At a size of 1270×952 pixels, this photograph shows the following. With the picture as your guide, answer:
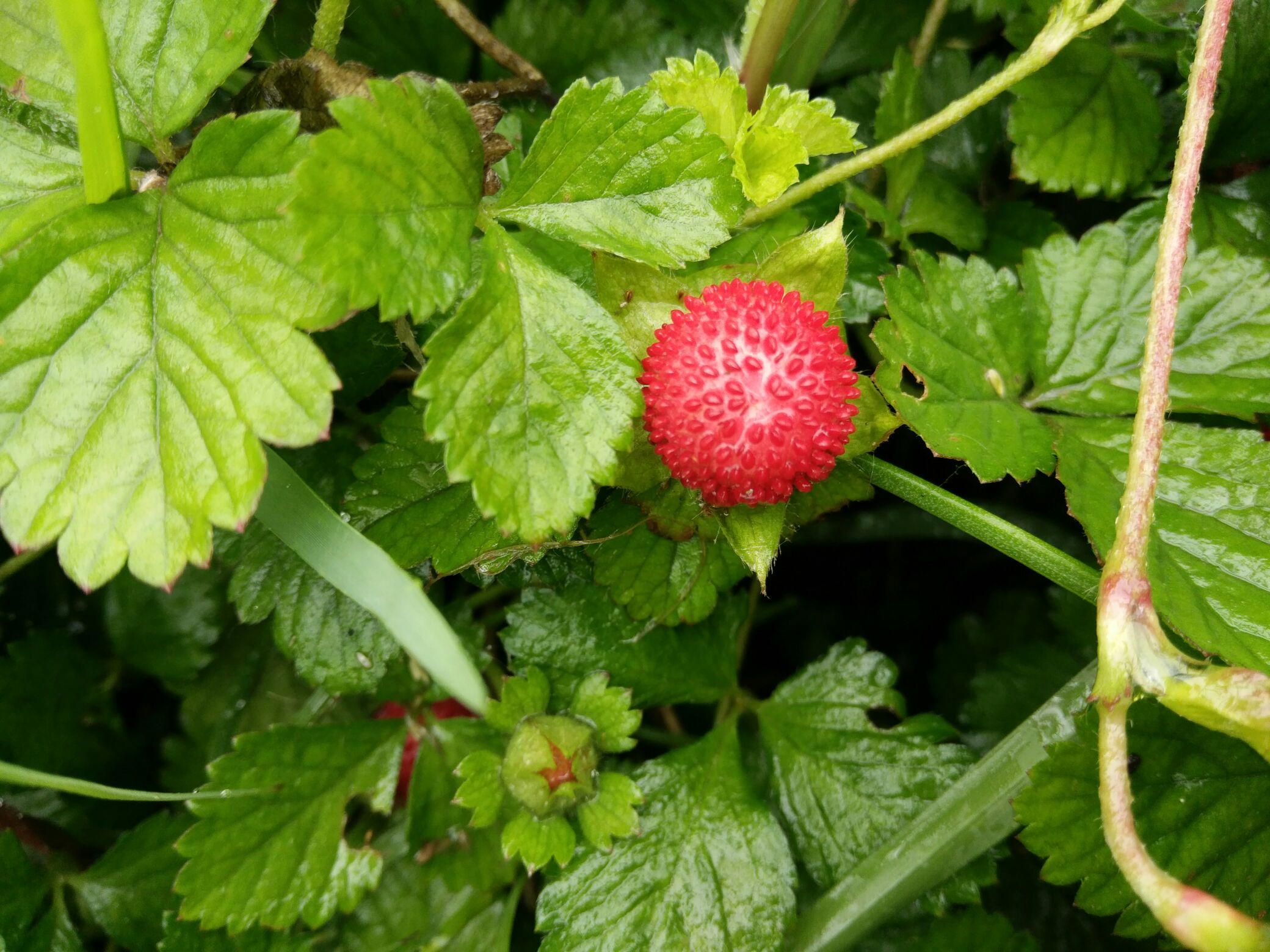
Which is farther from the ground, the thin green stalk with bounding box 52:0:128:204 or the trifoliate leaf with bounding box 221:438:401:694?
the thin green stalk with bounding box 52:0:128:204

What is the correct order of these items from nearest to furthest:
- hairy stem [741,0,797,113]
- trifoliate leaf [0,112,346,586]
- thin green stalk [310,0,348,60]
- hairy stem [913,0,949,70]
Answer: trifoliate leaf [0,112,346,586], thin green stalk [310,0,348,60], hairy stem [741,0,797,113], hairy stem [913,0,949,70]

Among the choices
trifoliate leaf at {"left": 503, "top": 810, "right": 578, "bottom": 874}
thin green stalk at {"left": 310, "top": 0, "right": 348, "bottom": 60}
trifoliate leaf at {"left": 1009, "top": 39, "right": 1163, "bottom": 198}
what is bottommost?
trifoliate leaf at {"left": 503, "top": 810, "right": 578, "bottom": 874}

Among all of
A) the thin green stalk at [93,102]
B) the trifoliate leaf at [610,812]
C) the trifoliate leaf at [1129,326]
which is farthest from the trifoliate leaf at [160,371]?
the trifoliate leaf at [1129,326]

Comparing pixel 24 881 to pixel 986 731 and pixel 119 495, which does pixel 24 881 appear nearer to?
pixel 119 495

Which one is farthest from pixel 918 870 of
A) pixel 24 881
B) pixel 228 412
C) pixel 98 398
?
pixel 24 881

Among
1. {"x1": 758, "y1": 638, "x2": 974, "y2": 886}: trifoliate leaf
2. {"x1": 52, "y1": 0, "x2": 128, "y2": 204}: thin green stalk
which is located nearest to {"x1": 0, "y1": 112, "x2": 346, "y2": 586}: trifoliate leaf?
{"x1": 52, "y1": 0, "x2": 128, "y2": 204}: thin green stalk

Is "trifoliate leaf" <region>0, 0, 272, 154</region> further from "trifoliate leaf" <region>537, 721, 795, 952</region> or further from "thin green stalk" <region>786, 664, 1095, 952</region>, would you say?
"thin green stalk" <region>786, 664, 1095, 952</region>
